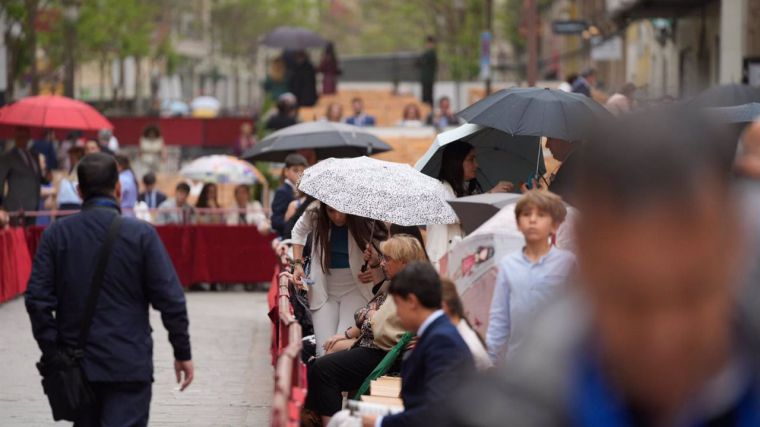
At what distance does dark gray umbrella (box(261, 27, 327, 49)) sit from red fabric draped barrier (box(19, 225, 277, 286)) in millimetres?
19744

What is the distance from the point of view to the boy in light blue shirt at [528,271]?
6762 millimetres

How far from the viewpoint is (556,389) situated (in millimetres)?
1580

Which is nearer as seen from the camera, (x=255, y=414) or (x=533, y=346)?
(x=533, y=346)

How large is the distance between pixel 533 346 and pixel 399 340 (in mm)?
6489

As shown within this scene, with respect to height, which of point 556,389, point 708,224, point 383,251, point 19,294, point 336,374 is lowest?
point 19,294

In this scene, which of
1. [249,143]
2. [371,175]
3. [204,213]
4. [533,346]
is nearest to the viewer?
[533,346]

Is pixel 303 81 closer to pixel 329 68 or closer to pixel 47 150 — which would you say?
pixel 329 68

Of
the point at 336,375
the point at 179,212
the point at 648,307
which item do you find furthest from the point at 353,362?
the point at 179,212

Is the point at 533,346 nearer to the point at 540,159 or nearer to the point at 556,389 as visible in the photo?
the point at 556,389

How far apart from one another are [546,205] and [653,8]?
2692 cm

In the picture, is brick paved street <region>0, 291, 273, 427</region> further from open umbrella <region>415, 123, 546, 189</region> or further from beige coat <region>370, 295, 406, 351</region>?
open umbrella <region>415, 123, 546, 189</region>

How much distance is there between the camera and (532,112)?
10047mm

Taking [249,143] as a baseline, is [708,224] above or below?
above

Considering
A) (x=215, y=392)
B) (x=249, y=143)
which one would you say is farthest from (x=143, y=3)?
(x=215, y=392)
